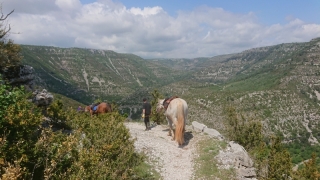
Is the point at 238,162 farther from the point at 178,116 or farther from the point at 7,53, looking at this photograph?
the point at 7,53

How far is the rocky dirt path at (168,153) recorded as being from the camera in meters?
14.1

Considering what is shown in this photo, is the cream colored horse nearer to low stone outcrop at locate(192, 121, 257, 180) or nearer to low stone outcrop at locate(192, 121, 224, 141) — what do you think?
low stone outcrop at locate(192, 121, 257, 180)

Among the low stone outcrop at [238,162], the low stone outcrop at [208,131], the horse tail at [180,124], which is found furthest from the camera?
the low stone outcrop at [208,131]

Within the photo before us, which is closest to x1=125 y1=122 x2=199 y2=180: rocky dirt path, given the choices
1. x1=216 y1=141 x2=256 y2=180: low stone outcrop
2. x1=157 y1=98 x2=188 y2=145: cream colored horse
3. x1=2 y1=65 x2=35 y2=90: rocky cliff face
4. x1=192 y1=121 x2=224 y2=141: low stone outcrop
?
x1=157 y1=98 x2=188 y2=145: cream colored horse

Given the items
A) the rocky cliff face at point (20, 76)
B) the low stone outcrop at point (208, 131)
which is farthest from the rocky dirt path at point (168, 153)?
the rocky cliff face at point (20, 76)

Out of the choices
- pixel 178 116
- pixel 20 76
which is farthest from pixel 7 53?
pixel 178 116

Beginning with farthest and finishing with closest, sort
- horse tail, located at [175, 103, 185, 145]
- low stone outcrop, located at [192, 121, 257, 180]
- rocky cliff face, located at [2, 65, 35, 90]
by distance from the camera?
rocky cliff face, located at [2, 65, 35, 90] → horse tail, located at [175, 103, 185, 145] → low stone outcrop, located at [192, 121, 257, 180]

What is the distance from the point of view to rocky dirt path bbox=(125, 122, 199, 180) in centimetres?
1413

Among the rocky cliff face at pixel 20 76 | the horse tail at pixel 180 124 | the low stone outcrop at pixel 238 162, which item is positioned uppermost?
the rocky cliff face at pixel 20 76

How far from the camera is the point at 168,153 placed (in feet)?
52.3

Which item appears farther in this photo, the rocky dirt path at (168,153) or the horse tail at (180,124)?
the horse tail at (180,124)

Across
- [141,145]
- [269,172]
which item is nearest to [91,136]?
[141,145]

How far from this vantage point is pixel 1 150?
5605 mm

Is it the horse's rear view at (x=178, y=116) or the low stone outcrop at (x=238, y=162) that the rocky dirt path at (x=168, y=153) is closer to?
the horse's rear view at (x=178, y=116)
